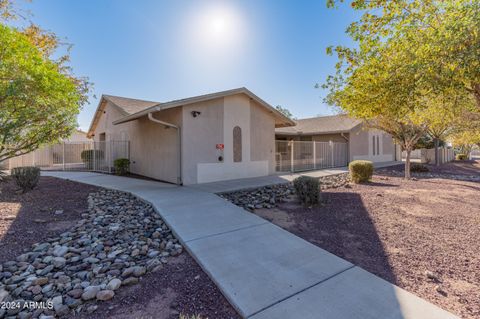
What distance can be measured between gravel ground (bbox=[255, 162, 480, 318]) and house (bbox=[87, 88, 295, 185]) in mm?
4205

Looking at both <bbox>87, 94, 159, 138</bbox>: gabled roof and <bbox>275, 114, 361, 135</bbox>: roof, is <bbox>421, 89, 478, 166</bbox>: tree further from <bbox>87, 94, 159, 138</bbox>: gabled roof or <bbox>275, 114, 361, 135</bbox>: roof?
<bbox>87, 94, 159, 138</bbox>: gabled roof

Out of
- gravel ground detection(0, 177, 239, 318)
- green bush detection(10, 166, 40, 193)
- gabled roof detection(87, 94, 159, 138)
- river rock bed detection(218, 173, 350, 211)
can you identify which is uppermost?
gabled roof detection(87, 94, 159, 138)

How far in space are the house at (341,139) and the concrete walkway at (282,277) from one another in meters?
11.9

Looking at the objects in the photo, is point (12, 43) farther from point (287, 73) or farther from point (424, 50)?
point (287, 73)

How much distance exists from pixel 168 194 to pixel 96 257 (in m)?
3.89

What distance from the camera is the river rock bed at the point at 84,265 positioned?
8.65ft

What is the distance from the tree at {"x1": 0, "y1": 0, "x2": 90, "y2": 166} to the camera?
539cm

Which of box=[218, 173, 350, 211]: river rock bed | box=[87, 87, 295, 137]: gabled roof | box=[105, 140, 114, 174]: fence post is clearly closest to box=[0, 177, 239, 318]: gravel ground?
box=[218, 173, 350, 211]: river rock bed

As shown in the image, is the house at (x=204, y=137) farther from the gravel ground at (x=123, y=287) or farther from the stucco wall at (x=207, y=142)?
the gravel ground at (x=123, y=287)

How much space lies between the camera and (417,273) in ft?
10.9

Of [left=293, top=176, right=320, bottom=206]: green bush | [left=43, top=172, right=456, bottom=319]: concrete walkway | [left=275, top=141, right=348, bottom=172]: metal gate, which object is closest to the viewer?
[left=43, top=172, right=456, bottom=319]: concrete walkway

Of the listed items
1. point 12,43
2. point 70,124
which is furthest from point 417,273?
point 12,43

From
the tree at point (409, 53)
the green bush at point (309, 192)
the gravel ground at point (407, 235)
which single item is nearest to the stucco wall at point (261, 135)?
the gravel ground at point (407, 235)

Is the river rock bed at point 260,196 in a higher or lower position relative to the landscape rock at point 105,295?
higher
